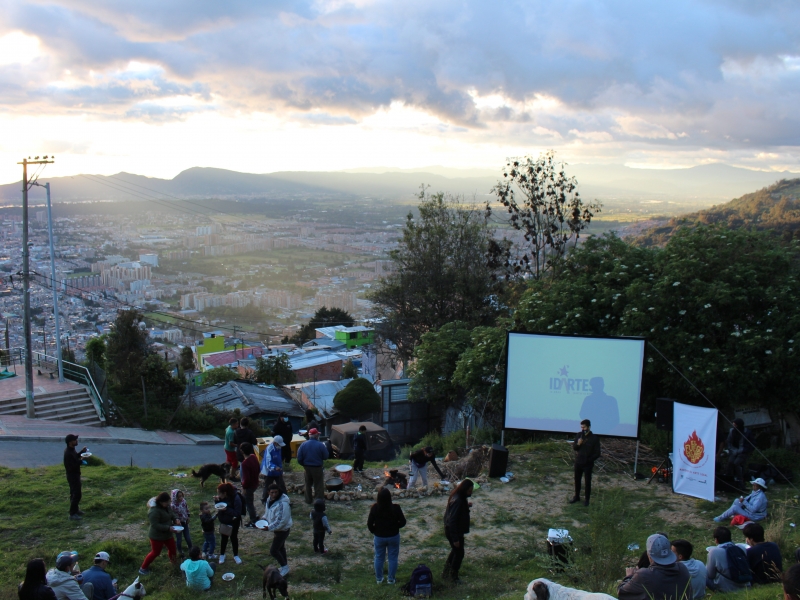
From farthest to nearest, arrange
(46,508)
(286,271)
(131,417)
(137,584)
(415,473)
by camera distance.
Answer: (286,271) < (131,417) < (415,473) < (46,508) < (137,584)

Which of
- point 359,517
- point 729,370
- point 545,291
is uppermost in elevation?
Result: point 545,291

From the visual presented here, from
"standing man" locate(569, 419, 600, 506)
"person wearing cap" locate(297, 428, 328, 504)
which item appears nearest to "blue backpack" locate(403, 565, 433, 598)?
"person wearing cap" locate(297, 428, 328, 504)

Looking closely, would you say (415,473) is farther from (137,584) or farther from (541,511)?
(137,584)

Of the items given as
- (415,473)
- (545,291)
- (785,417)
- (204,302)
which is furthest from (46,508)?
(204,302)

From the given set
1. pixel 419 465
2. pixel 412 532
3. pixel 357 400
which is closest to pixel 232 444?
pixel 419 465

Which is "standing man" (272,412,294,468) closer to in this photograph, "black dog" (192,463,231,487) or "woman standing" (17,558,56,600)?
"black dog" (192,463,231,487)

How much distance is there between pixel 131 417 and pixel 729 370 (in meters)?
18.6

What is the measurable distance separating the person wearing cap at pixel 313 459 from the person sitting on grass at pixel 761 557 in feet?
19.6

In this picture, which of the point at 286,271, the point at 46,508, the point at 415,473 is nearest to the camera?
the point at 46,508

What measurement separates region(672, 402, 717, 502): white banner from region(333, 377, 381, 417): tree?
16.0m

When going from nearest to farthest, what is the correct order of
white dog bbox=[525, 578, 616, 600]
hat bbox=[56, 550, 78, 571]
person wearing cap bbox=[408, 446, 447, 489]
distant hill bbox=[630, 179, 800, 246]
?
white dog bbox=[525, 578, 616, 600]
hat bbox=[56, 550, 78, 571]
person wearing cap bbox=[408, 446, 447, 489]
distant hill bbox=[630, 179, 800, 246]

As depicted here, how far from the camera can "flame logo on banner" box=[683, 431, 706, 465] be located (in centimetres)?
991

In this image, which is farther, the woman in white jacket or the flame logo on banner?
the flame logo on banner

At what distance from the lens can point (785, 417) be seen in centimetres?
1231
